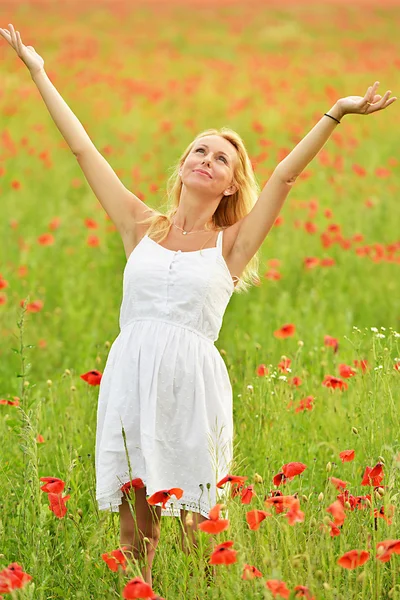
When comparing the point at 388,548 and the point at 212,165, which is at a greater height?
the point at 212,165

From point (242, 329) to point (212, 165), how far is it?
244 centimetres

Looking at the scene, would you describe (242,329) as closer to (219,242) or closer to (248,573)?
(219,242)

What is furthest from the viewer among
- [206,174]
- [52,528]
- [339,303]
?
[339,303]

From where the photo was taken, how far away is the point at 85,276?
5.96 metres

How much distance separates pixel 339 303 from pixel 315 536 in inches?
134

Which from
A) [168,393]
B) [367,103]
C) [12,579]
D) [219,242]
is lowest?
[12,579]

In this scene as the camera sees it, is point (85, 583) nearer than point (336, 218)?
Yes

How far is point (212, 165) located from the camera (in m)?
2.98

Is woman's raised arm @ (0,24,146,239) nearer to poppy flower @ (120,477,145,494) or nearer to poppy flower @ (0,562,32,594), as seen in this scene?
poppy flower @ (120,477,145,494)

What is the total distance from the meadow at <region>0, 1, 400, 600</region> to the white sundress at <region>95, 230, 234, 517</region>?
126mm

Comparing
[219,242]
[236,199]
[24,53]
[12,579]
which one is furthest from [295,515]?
[24,53]

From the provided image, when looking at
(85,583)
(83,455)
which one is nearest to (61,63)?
(83,455)

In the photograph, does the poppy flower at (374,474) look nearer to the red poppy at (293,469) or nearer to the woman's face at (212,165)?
the red poppy at (293,469)

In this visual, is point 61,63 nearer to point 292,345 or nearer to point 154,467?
point 292,345
